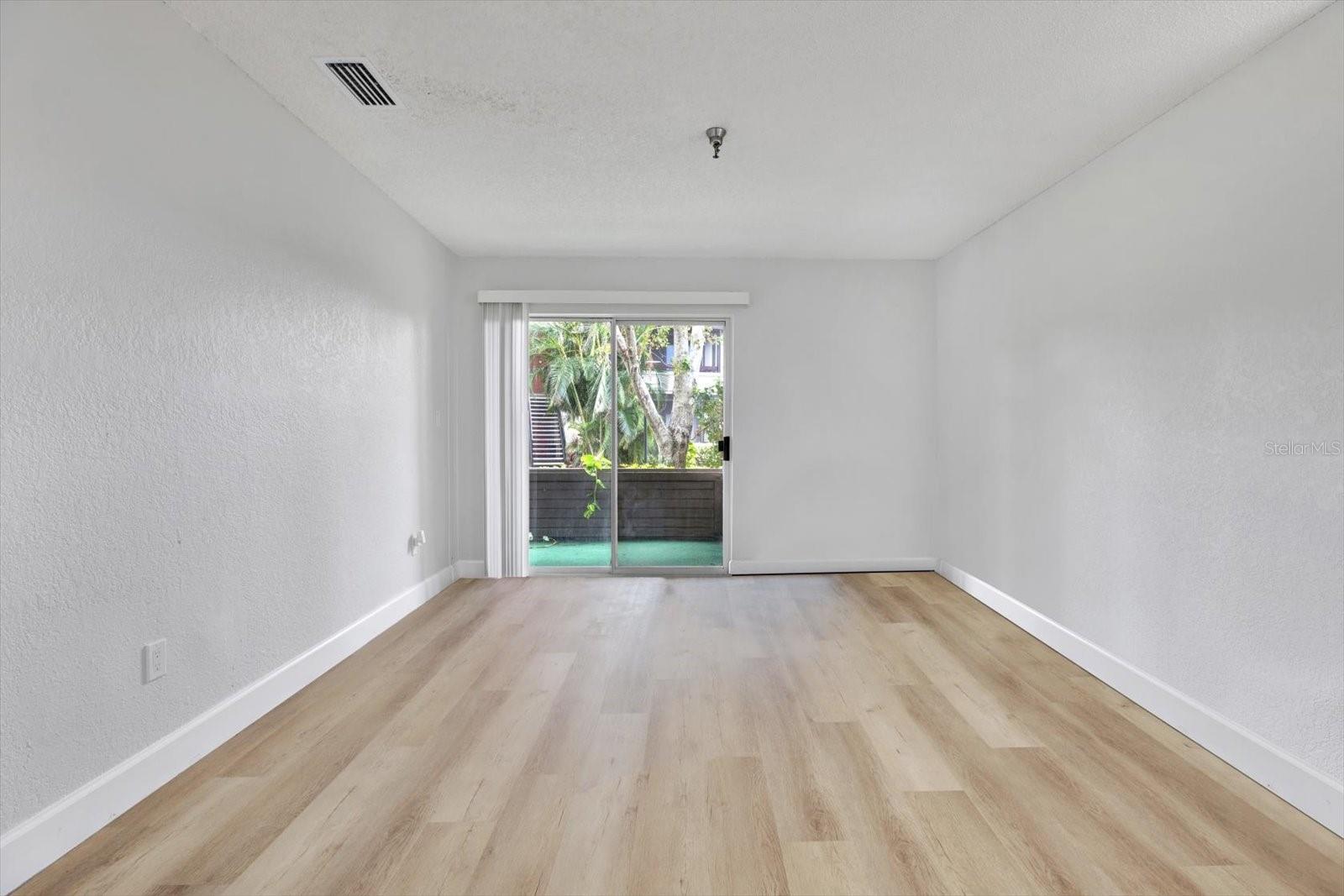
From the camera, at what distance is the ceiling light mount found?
2.94 meters

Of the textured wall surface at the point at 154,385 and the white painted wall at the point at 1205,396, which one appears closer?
the textured wall surface at the point at 154,385

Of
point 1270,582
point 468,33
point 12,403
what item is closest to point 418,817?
point 12,403

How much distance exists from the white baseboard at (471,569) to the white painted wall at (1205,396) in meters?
3.66

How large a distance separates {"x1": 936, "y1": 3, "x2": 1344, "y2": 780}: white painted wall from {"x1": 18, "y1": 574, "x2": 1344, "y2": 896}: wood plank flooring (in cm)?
40

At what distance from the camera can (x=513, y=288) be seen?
5.18 meters

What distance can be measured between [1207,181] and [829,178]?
1.59 meters

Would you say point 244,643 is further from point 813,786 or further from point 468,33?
point 468,33

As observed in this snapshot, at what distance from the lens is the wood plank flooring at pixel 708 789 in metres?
1.78

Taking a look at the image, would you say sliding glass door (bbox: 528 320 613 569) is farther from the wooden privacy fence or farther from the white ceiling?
the white ceiling

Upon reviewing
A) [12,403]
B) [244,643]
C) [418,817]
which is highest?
[12,403]

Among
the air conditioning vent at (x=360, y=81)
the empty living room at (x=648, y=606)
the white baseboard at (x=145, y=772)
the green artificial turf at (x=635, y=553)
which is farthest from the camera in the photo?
the green artificial turf at (x=635, y=553)

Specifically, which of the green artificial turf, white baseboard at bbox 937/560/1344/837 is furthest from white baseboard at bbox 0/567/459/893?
white baseboard at bbox 937/560/1344/837

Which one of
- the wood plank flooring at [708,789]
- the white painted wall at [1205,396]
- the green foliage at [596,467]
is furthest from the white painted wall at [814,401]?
the wood plank flooring at [708,789]

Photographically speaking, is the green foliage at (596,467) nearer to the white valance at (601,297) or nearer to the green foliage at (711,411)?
the green foliage at (711,411)
